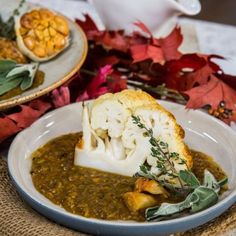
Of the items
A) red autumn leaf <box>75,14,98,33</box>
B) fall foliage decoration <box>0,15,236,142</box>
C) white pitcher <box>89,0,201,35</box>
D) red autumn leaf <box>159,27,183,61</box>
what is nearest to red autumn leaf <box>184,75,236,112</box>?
fall foliage decoration <box>0,15,236,142</box>

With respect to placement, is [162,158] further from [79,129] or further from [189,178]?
[79,129]

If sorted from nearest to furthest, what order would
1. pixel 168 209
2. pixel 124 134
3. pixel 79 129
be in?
pixel 168 209
pixel 124 134
pixel 79 129

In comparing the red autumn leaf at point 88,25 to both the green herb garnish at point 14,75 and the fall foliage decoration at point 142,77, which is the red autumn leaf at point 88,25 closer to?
the fall foliage decoration at point 142,77

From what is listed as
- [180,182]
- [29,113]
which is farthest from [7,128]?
[180,182]

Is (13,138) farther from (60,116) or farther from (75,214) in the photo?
(75,214)

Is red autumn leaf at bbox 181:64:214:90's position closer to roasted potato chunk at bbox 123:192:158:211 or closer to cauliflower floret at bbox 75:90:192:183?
cauliflower floret at bbox 75:90:192:183
